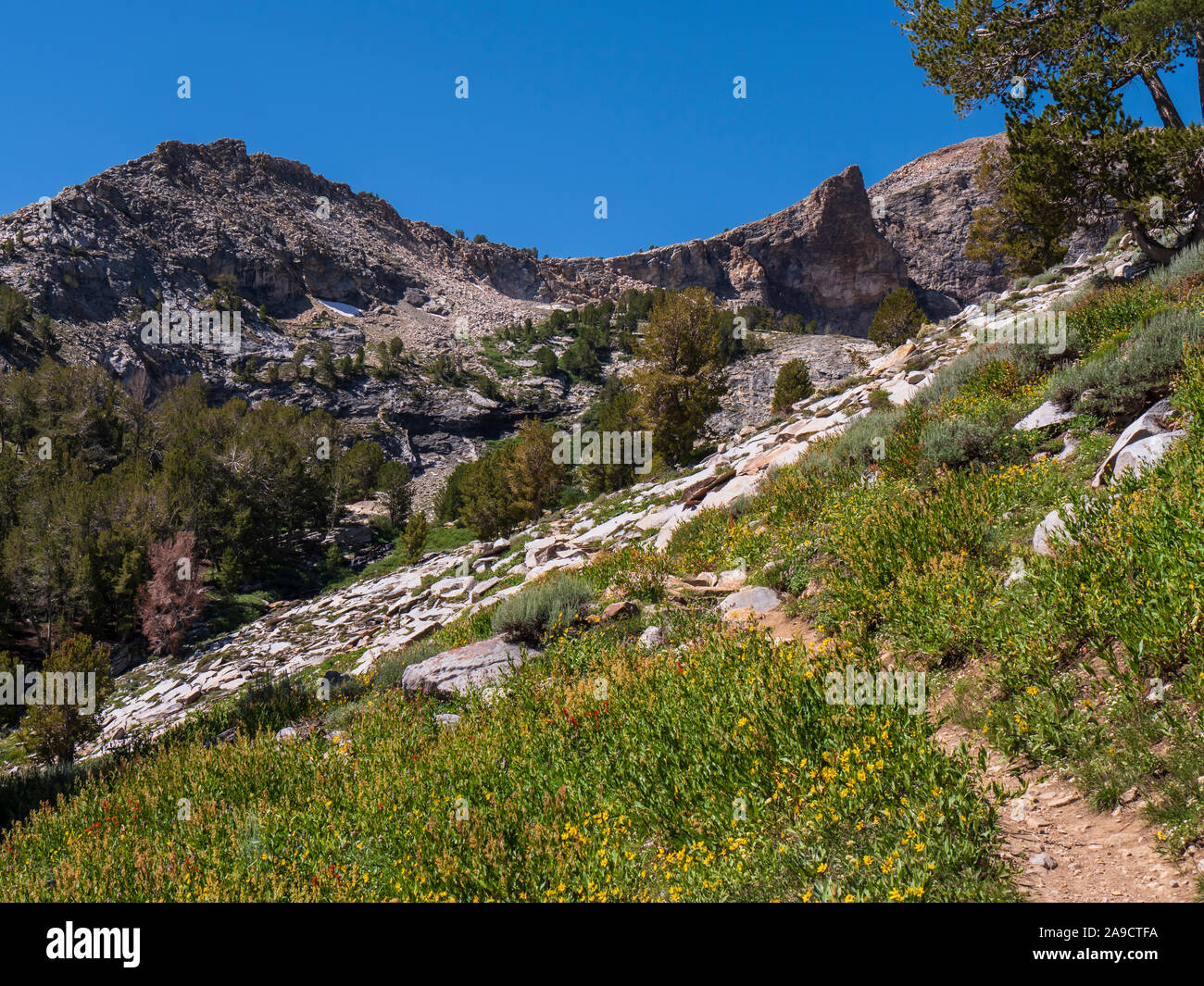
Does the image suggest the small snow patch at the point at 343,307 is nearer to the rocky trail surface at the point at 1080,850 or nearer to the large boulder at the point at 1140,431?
the large boulder at the point at 1140,431

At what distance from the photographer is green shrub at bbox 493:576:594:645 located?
8875 millimetres

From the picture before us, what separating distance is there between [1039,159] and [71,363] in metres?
83.0

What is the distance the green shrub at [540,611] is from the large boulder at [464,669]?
0.79 ft

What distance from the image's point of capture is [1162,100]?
13.5 metres

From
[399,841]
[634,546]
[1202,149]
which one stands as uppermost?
[1202,149]

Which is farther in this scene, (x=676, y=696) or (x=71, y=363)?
(x=71, y=363)

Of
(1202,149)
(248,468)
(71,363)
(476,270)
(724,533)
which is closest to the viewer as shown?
(724,533)

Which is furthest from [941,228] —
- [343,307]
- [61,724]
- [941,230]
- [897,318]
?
[61,724]

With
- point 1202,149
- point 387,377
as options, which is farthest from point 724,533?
point 387,377

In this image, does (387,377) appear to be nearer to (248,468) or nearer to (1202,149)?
(248,468)

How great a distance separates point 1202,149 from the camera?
12289 mm

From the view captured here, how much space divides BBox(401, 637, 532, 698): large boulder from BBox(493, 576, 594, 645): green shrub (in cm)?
24

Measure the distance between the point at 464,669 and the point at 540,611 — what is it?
4.46 feet

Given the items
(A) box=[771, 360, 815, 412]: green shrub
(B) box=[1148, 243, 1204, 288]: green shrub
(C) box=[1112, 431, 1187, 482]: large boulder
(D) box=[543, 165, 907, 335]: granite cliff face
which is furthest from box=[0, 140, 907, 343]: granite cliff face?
(C) box=[1112, 431, 1187, 482]: large boulder
